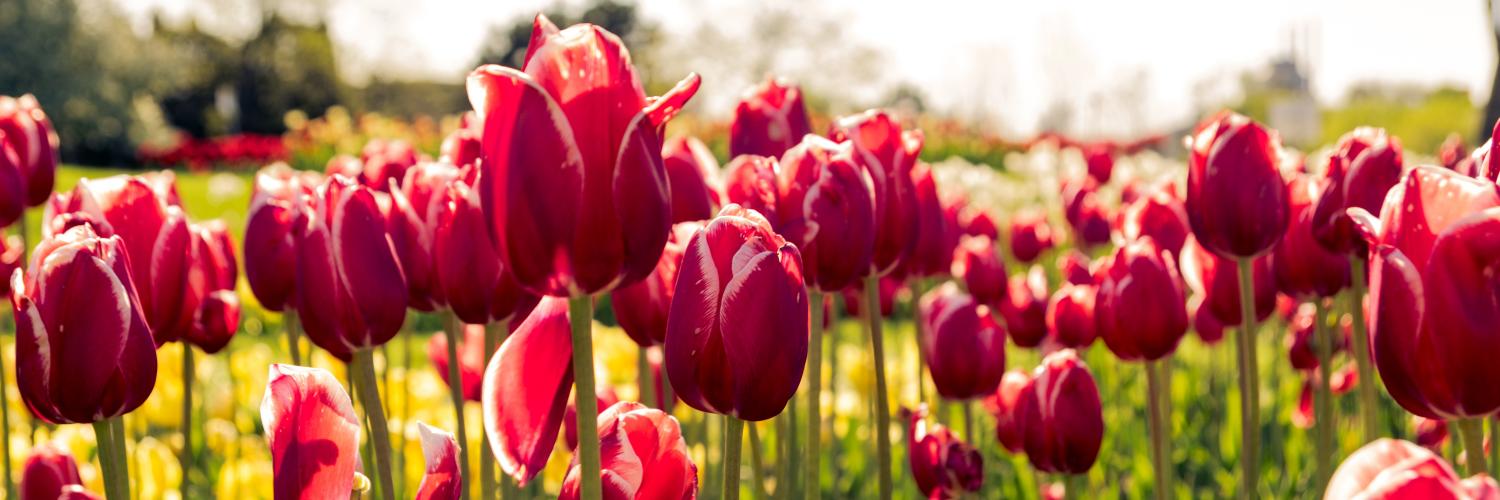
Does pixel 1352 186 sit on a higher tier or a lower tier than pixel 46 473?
higher

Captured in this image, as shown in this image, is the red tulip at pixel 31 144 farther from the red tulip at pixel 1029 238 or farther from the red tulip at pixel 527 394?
the red tulip at pixel 1029 238

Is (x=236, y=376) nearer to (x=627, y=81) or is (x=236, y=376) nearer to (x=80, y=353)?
(x=80, y=353)

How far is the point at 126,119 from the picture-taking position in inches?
1252

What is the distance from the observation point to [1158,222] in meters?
2.52

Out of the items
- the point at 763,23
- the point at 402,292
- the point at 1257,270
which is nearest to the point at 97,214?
the point at 402,292

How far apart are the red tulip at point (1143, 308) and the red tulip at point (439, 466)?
4.22 feet

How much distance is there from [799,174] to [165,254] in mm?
783

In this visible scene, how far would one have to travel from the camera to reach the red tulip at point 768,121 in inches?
78.3

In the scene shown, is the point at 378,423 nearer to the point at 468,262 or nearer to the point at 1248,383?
the point at 468,262

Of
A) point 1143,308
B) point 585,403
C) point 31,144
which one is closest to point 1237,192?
point 1143,308

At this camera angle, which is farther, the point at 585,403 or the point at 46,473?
the point at 46,473

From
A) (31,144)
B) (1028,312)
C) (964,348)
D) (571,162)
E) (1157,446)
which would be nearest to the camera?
(571,162)

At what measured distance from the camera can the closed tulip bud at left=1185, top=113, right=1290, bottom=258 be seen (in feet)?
5.78

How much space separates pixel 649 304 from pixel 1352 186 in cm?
101
